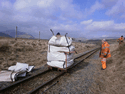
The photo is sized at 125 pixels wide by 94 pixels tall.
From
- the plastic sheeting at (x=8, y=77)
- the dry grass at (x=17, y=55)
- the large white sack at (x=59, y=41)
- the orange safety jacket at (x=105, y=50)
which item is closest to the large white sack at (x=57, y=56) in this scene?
the large white sack at (x=59, y=41)

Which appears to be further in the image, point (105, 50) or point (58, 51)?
point (105, 50)

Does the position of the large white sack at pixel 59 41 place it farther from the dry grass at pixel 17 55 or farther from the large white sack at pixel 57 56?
the dry grass at pixel 17 55

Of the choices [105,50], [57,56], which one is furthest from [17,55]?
[105,50]

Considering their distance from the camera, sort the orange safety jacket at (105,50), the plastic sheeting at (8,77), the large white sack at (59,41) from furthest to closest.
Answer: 1. the orange safety jacket at (105,50)
2. the large white sack at (59,41)
3. the plastic sheeting at (8,77)

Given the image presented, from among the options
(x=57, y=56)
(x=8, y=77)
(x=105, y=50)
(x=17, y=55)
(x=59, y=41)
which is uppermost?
(x=59, y=41)

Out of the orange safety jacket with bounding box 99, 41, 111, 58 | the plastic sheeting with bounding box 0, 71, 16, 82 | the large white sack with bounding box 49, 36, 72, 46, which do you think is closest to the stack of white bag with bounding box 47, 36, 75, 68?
the large white sack with bounding box 49, 36, 72, 46

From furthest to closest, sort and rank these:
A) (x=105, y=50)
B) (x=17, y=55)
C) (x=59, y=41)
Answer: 1. (x=17, y=55)
2. (x=105, y=50)
3. (x=59, y=41)

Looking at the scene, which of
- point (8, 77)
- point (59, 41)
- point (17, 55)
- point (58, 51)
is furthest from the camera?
point (17, 55)

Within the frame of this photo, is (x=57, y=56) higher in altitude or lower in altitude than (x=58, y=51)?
lower

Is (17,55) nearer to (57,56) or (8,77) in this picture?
(8,77)

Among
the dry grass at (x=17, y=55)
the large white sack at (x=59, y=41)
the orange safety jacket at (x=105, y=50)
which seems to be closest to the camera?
the large white sack at (x=59, y=41)

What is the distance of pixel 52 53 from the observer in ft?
17.2

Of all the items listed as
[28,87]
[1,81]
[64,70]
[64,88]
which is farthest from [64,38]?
[1,81]

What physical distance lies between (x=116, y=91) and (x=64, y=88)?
2.22 meters
